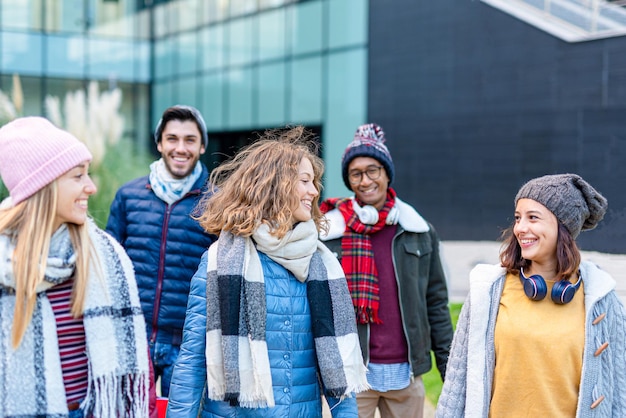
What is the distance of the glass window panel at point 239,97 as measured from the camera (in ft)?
59.1

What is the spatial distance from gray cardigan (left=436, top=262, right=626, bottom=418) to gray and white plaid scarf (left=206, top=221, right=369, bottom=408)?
409 mm

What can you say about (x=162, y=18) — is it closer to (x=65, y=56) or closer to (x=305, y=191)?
(x=65, y=56)

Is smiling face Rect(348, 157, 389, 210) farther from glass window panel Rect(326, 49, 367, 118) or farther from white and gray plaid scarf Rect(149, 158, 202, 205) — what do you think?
glass window panel Rect(326, 49, 367, 118)

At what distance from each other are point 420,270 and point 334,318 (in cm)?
121

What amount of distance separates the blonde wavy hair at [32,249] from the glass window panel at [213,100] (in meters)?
16.9

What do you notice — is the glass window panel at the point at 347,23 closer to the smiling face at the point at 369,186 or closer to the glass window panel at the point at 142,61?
the glass window panel at the point at 142,61

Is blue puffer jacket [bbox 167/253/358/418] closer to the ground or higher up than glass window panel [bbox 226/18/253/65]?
closer to the ground

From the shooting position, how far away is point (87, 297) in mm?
2262

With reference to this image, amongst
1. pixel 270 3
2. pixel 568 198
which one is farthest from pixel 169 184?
pixel 270 3

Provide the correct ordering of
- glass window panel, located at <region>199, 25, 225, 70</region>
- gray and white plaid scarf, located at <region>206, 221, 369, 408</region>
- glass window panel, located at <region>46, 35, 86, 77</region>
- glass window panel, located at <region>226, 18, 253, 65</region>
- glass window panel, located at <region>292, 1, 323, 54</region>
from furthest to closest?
1. glass window panel, located at <region>46, 35, 86, 77</region>
2. glass window panel, located at <region>199, 25, 225, 70</region>
3. glass window panel, located at <region>226, 18, 253, 65</region>
4. glass window panel, located at <region>292, 1, 323, 54</region>
5. gray and white plaid scarf, located at <region>206, 221, 369, 408</region>

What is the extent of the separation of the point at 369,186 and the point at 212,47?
16.3 meters

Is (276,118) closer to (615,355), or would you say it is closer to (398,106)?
(398,106)

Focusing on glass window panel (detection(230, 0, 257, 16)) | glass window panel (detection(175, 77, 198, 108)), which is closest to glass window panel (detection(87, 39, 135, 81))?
glass window panel (detection(175, 77, 198, 108))

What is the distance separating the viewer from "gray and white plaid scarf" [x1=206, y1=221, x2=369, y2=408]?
8.16ft
